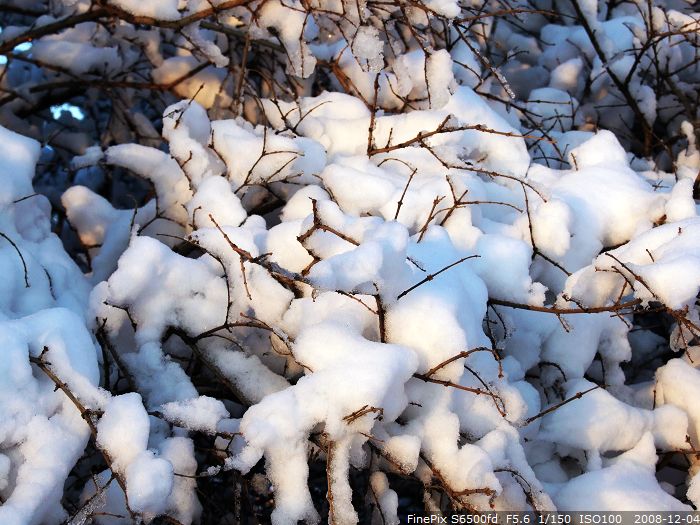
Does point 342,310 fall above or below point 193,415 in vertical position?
above

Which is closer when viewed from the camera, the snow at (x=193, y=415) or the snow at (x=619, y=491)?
the snow at (x=193, y=415)

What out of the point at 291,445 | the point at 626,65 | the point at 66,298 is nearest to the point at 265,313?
the point at 291,445

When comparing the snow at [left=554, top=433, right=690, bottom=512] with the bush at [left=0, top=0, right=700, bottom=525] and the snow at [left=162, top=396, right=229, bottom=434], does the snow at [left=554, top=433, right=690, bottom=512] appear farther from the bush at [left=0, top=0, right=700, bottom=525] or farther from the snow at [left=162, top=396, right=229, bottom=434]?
the snow at [left=162, top=396, right=229, bottom=434]

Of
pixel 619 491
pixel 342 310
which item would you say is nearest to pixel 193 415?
pixel 342 310

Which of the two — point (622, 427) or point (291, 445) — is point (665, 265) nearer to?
point (622, 427)

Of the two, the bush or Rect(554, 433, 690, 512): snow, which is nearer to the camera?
the bush

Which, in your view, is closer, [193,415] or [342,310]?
[193,415]

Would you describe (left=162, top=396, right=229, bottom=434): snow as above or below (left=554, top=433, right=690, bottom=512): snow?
above

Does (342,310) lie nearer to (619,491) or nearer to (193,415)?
(193,415)

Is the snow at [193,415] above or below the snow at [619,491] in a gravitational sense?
above

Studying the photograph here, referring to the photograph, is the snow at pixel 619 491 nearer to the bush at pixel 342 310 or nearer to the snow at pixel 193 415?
the bush at pixel 342 310

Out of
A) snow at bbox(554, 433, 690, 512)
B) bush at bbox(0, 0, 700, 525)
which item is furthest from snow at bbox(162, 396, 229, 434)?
snow at bbox(554, 433, 690, 512)

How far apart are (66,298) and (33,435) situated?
50 centimetres

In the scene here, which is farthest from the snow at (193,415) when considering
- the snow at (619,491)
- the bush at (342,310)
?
the snow at (619,491)
